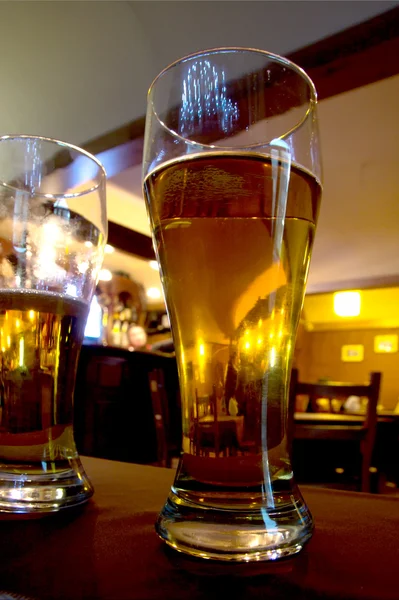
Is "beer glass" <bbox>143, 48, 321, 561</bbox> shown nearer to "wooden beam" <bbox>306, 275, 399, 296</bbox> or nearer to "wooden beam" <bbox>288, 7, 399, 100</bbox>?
"wooden beam" <bbox>288, 7, 399, 100</bbox>

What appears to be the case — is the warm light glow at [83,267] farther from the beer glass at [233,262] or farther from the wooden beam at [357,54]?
the wooden beam at [357,54]

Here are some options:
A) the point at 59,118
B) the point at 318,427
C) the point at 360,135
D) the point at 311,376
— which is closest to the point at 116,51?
the point at 59,118

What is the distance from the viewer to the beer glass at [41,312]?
371mm

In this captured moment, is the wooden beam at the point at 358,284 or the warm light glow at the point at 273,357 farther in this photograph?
the wooden beam at the point at 358,284

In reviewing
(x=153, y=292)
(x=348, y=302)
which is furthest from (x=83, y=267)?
(x=153, y=292)

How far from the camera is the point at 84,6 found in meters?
2.30

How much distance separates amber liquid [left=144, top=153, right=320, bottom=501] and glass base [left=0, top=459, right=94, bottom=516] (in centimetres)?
10

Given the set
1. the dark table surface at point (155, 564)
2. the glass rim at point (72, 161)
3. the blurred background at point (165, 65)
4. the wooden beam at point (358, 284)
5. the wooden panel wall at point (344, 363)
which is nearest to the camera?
the dark table surface at point (155, 564)

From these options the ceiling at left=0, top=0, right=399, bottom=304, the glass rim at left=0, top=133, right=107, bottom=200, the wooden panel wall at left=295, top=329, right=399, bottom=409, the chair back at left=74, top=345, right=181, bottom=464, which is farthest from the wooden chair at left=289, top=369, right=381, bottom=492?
the wooden panel wall at left=295, top=329, right=399, bottom=409

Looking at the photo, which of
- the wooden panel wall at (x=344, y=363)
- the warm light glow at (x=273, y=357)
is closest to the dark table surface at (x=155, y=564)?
the warm light glow at (x=273, y=357)

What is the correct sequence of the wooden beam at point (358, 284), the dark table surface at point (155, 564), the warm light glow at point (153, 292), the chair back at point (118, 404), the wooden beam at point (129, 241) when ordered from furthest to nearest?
1. the warm light glow at point (153, 292)
2. the wooden beam at point (358, 284)
3. the wooden beam at point (129, 241)
4. the chair back at point (118, 404)
5. the dark table surface at point (155, 564)

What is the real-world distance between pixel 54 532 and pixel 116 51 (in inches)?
103

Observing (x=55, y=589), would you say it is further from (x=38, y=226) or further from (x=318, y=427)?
(x=318, y=427)

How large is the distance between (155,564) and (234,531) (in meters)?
0.05
